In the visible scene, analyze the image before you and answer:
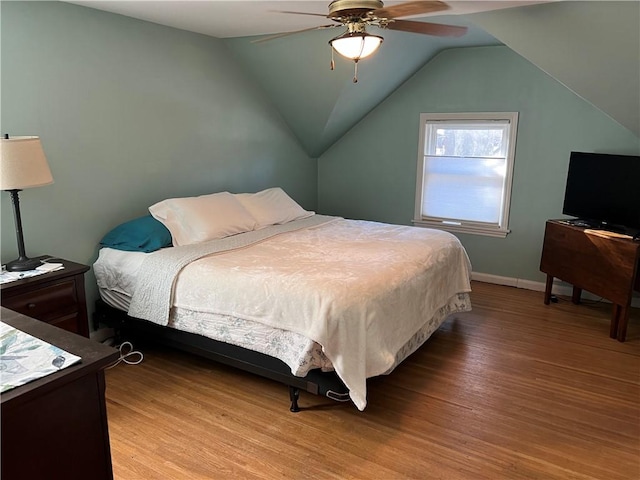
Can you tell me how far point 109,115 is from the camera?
3.24m

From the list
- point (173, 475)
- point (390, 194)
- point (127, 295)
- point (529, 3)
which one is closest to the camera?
point (173, 475)

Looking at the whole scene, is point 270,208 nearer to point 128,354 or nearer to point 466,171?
point 128,354

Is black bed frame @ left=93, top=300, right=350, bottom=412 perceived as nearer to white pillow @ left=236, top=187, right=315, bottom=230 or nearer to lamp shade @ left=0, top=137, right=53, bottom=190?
lamp shade @ left=0, top=137, right=53, bottom=190

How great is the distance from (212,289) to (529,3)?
95.8 inches

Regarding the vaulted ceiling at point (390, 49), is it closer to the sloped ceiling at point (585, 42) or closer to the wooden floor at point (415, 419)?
the sloped ceiling at point (585, 42)

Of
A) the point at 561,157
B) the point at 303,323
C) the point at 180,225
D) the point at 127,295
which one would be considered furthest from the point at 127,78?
the point at 561,157

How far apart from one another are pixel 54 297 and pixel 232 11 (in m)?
2.08

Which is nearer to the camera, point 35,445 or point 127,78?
point 35,445

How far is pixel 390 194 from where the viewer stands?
5223 millimetres

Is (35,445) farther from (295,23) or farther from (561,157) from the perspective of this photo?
(561,157)

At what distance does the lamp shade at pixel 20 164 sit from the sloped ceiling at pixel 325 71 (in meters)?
2.08

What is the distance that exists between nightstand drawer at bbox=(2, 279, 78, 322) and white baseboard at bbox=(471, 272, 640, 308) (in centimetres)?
379

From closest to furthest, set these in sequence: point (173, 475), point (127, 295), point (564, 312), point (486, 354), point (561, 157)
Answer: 1. point (173, 475)
2. point (127, 295)
3. point (486, 354)
4. point (564, 312)
5. point (561, 157)

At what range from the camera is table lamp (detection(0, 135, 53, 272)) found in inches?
92.5
